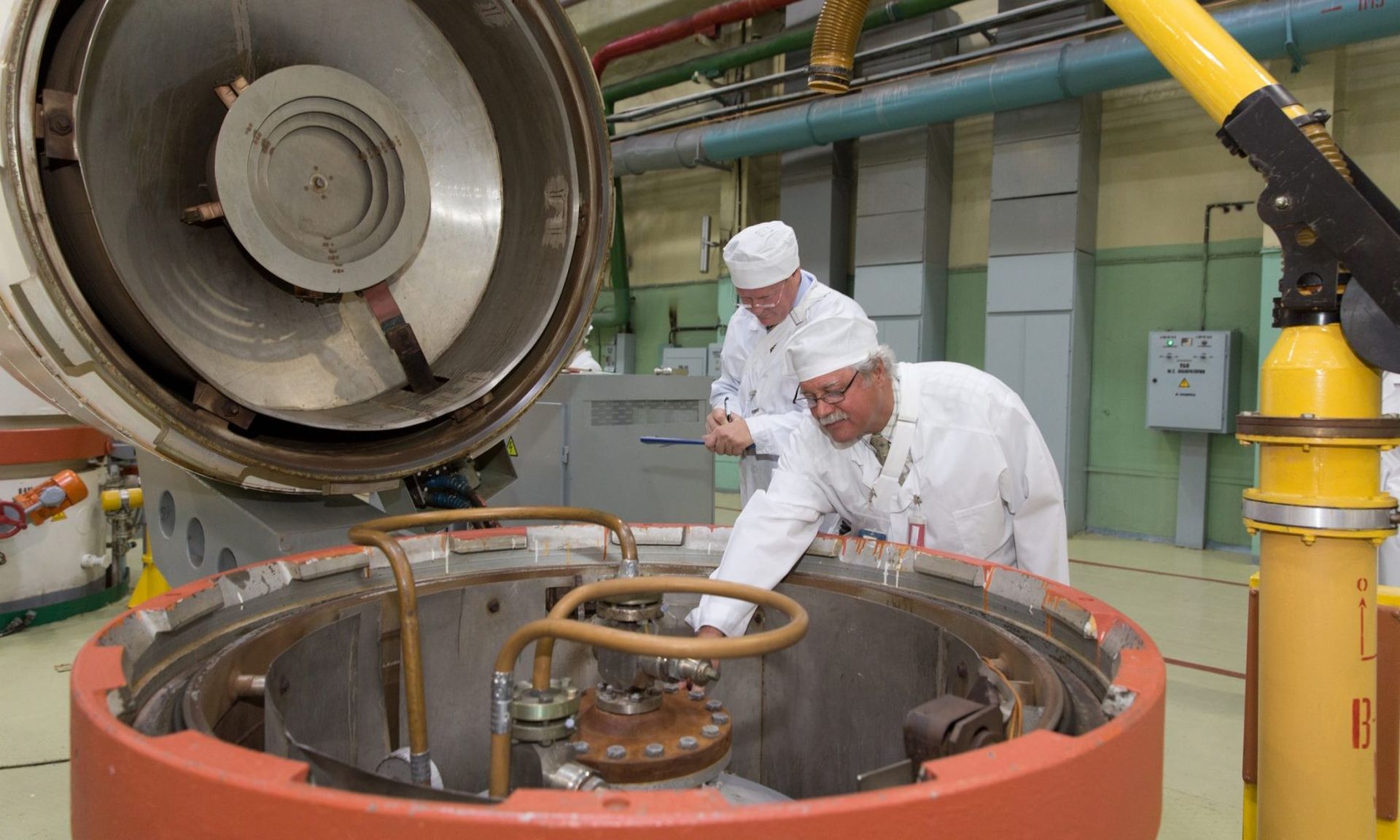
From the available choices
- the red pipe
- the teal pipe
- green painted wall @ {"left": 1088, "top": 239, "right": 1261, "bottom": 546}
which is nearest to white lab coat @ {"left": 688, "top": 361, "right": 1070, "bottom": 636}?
the teal pipe

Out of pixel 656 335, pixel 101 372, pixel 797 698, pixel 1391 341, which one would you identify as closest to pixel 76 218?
pixel 101 372

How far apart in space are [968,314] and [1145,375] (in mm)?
1031

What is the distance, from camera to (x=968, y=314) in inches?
204

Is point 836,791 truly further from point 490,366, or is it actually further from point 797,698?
point 490,366

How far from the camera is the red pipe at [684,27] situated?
513 cm

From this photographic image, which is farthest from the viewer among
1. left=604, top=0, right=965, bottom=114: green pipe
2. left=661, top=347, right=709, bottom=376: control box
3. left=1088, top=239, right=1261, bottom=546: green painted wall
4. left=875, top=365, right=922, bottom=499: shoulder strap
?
left=661, top=347, right=709, bottom=376: control box

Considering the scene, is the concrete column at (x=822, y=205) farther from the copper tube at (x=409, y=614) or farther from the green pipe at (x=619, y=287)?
the copper tube at (x=409, y=614)

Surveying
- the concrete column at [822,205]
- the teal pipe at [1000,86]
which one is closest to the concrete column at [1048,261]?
the teal pipe at [1000,86]

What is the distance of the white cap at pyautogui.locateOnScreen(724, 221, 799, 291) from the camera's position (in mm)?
2043

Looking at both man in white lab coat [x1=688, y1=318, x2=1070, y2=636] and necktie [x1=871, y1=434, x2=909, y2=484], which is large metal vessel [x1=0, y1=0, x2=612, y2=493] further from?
necktie [x1=871, y1=434, x2=909, y2=484]

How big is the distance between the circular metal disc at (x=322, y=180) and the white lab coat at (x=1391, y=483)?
2.04 meters

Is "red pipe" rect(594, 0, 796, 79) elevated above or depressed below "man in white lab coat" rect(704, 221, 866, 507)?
above

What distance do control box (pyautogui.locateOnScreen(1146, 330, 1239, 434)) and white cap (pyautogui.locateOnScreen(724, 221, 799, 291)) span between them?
298 centimetres

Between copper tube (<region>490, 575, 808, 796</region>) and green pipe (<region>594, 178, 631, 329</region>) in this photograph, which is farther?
green pipe (<region>594, 178, 631, 329</region>)
